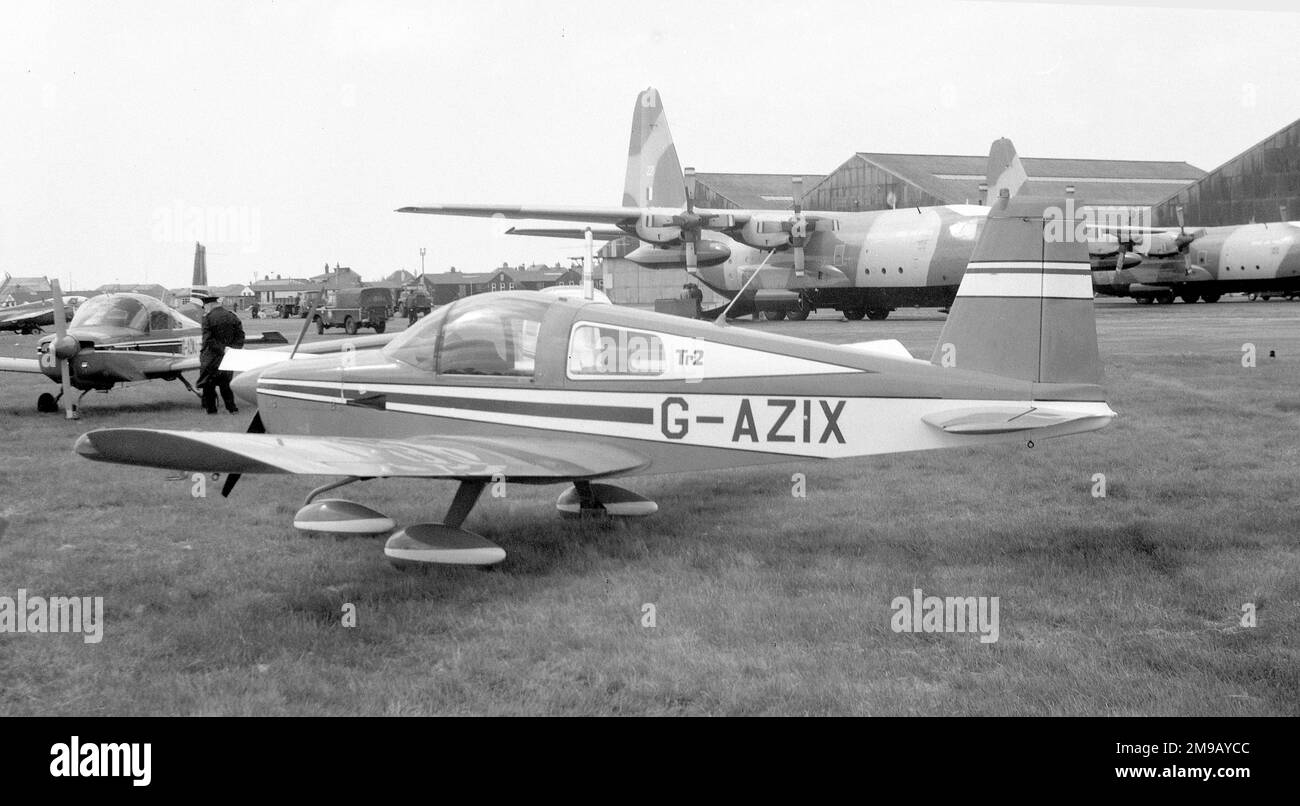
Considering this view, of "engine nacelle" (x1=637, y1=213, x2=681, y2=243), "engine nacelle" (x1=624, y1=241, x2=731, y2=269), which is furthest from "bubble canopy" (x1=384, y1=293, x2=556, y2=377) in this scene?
"engine nacelle" (x1=624, y1=241, x2=731, y2=269)

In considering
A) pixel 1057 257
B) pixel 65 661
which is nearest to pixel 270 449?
pixel 65 661

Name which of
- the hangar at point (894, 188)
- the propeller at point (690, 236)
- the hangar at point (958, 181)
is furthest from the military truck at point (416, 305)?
the hangar at point (958, 181)

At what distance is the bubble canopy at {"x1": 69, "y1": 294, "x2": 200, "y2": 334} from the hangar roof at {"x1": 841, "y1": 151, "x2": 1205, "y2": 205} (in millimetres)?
42638

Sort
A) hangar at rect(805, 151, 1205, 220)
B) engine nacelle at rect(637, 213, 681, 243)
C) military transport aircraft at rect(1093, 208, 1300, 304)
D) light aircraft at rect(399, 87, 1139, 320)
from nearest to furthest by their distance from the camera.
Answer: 1. light aircraft at rect(399, 87, 1139, 320)
2. engine nacelle at rect(637, 213, 681, 243)
3. military transport aircraft at rect(1093, 208, 1300, 304)
4. hangar at rect(805, 151, 1205, 220)

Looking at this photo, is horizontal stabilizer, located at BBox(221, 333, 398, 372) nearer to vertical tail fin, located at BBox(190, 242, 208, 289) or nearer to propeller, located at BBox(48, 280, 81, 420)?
propeller, located at BBox(48, 280, 81, 420)

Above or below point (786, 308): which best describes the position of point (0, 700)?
below

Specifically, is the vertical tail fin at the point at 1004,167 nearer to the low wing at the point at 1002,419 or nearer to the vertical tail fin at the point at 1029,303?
the vertical tail fin at the point at 1029,303

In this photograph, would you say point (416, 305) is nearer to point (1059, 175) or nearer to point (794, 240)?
point (794, 240)

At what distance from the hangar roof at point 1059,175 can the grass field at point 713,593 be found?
4490 cm

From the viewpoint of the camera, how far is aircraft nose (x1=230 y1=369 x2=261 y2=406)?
23.1 feet

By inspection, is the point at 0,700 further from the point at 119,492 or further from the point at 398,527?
the point at 119,492

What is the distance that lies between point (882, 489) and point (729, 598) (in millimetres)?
3324
